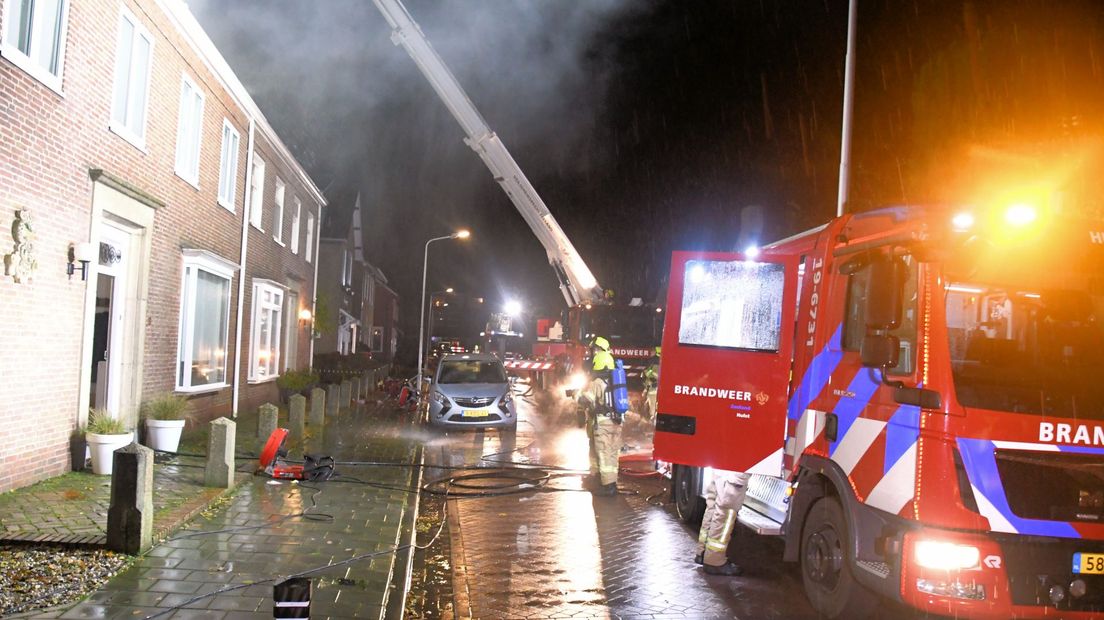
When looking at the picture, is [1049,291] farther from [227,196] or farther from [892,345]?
[227,196]

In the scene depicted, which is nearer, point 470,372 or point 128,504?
point 128,504

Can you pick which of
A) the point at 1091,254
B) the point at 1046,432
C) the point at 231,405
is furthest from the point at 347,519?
the point at 231,405

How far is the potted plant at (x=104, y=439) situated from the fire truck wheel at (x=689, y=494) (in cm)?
581

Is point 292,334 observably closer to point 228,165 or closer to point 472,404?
point 228,165

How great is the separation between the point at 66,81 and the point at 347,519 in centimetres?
534

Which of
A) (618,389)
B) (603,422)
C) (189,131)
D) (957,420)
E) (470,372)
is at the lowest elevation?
(603,422)

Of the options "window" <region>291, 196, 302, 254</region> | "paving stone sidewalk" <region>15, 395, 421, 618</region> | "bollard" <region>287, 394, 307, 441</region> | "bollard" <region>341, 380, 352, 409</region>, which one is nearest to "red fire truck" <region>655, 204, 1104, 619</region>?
"paving stone sidewalk" <region>15, 395, 421, 618</region>

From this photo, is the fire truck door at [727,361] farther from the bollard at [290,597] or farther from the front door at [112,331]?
the front door at [112,331]

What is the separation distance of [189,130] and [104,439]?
5912 millimetres

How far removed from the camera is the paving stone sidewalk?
4887 mm

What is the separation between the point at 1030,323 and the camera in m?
4.67

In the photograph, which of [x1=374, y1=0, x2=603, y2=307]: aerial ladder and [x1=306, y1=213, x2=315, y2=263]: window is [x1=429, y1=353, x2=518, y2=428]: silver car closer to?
[x1=374, y1=0, x2=603, y2=307]: aerial ladder

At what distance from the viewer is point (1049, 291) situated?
4.69 m

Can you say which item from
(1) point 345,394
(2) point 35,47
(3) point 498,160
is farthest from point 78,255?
(3) point 498,160
